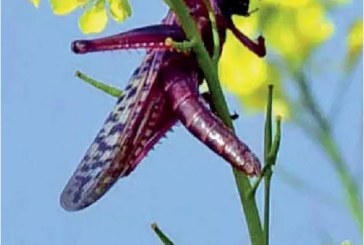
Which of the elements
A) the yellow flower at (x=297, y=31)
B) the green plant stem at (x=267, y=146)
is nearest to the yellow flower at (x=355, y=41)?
the yellow flower at (x=297, y=31)

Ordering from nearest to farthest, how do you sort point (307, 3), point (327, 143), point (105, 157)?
point (105, 157) < point (327, 143) < point (307, 3)

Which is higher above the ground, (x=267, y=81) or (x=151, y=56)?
Answer: (x=151, y=56)

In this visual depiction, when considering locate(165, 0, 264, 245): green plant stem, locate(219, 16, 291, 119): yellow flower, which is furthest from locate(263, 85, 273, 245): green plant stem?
locate(219, 16, 291, 119): yellow flower

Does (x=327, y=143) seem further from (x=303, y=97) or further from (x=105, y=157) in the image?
(x=105, y=157)

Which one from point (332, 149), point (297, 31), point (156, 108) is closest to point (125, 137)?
point (156, 108)

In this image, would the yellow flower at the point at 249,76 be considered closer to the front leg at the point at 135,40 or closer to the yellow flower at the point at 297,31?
the yellow flower at the point at 297,31

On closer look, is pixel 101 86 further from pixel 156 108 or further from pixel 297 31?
pixel 297 31

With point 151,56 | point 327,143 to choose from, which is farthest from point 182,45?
point 327,143

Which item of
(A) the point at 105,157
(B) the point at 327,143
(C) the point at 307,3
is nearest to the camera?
(A) the point at 105,157
